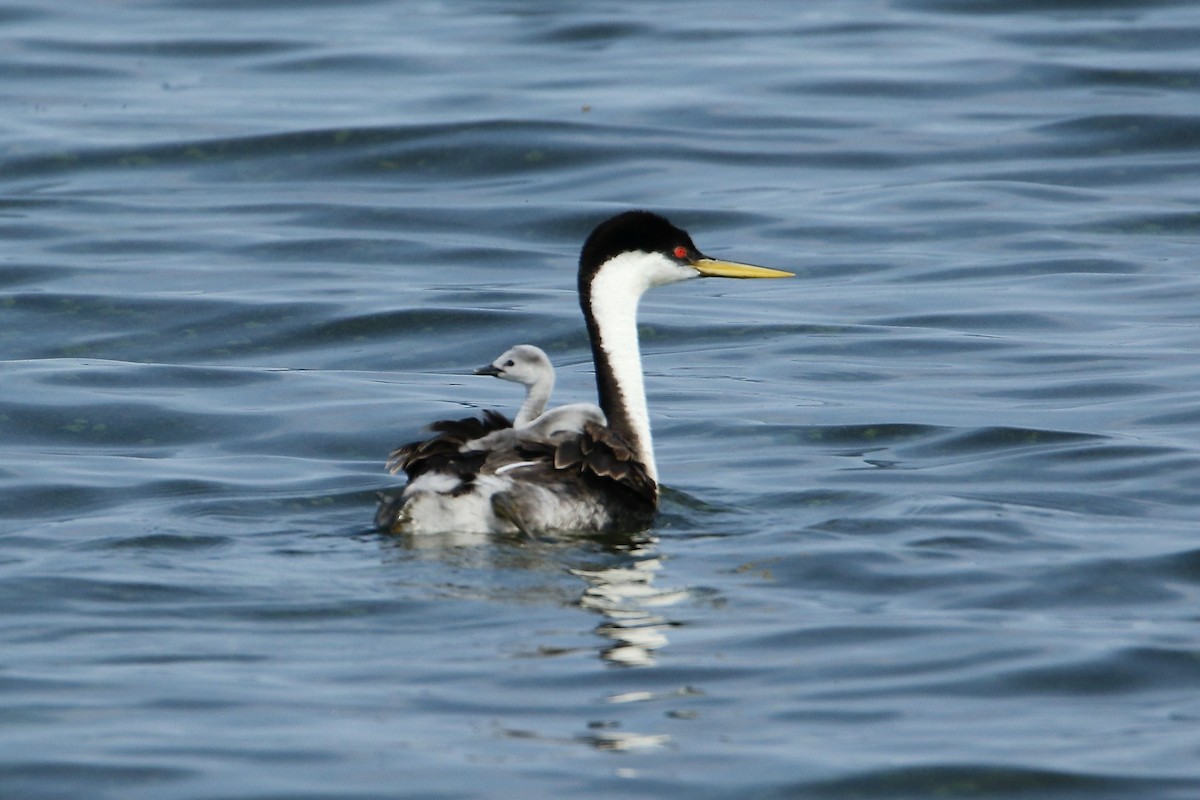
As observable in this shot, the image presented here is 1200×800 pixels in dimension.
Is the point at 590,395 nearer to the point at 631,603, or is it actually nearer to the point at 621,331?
the point at 621,331

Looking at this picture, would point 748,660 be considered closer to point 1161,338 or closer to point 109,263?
point 1161,338

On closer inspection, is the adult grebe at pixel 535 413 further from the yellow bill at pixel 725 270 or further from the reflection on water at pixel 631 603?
the yellow bill at pixel 725 270

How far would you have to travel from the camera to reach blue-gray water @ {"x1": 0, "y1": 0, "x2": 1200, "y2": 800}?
24.1ft

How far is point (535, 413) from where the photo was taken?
405 inches

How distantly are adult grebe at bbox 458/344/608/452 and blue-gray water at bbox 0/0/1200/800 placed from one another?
19.9 inches

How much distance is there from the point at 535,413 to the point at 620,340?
1.77ft

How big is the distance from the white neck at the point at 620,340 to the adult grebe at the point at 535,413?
295 mm

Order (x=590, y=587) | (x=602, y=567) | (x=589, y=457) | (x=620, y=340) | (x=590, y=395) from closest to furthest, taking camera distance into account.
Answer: (x=590, y=587)
(x=602, y=567)
(x=589, y=457)
(x=620, y=340)
(x=590, y=395)

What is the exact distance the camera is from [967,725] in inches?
290

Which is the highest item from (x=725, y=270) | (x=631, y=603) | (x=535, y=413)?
(x=725, y=270)

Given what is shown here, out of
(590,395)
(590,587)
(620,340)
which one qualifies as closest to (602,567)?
(590,587)

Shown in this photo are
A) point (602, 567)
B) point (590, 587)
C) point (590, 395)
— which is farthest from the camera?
point (590, 395)

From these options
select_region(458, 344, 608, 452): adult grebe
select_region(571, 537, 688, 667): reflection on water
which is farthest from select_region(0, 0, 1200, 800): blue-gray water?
select_region(458, 344, 608, 452): adult grebe

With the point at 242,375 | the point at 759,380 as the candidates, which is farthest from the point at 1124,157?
the point at 242,375
